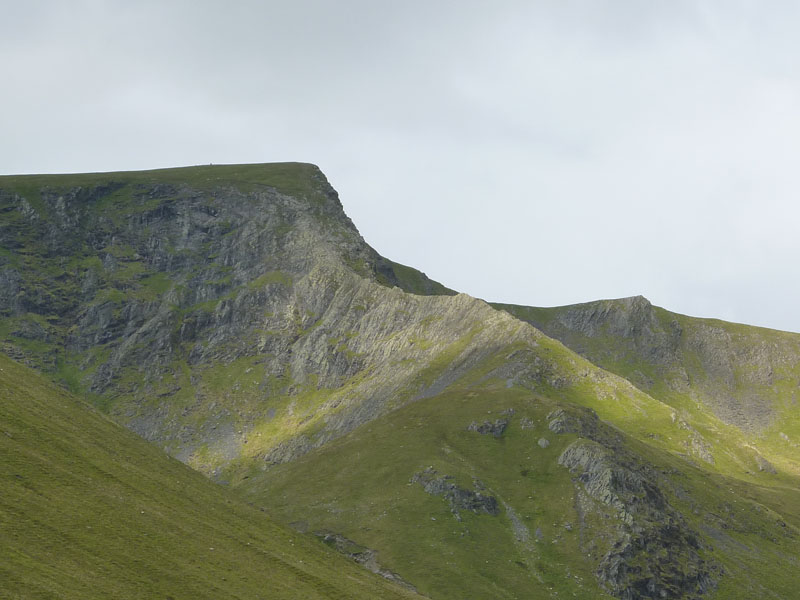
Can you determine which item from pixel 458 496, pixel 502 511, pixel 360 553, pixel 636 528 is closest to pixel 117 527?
pixel 360 553

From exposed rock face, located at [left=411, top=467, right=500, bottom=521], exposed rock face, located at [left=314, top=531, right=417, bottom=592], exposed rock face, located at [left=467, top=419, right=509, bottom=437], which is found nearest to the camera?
exposed rock face, located at [left=314, top=531, right=417, bottom=592]

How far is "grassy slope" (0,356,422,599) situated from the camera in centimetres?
7088

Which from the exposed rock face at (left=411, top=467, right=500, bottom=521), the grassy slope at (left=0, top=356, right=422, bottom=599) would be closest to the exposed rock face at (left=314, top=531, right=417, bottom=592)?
the exposed rock face at (left=411, top=467, right=500, bottom=521)

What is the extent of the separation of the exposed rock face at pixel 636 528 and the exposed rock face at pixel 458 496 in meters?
19.9

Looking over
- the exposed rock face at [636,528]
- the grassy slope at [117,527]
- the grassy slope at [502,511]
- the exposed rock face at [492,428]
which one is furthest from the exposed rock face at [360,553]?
the exposed rock face at [492,428]

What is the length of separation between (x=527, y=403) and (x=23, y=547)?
13581 centimetres

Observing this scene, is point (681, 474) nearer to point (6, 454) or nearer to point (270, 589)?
point (270, 589)

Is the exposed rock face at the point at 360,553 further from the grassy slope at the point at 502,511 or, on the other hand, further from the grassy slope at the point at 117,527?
the grassy slope at the point at 117,527

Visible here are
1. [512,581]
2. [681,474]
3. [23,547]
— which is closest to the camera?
[23,547]

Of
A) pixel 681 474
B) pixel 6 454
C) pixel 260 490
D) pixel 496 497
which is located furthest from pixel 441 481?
pixel 6 454

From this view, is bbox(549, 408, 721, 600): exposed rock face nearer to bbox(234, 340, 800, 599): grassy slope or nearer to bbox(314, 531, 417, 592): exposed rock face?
bbox(234, 340, 800, 599): grassy slope

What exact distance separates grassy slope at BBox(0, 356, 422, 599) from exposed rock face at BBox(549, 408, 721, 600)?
172 feet

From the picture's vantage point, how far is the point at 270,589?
279 ft

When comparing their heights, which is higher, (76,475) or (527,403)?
(527,403)
